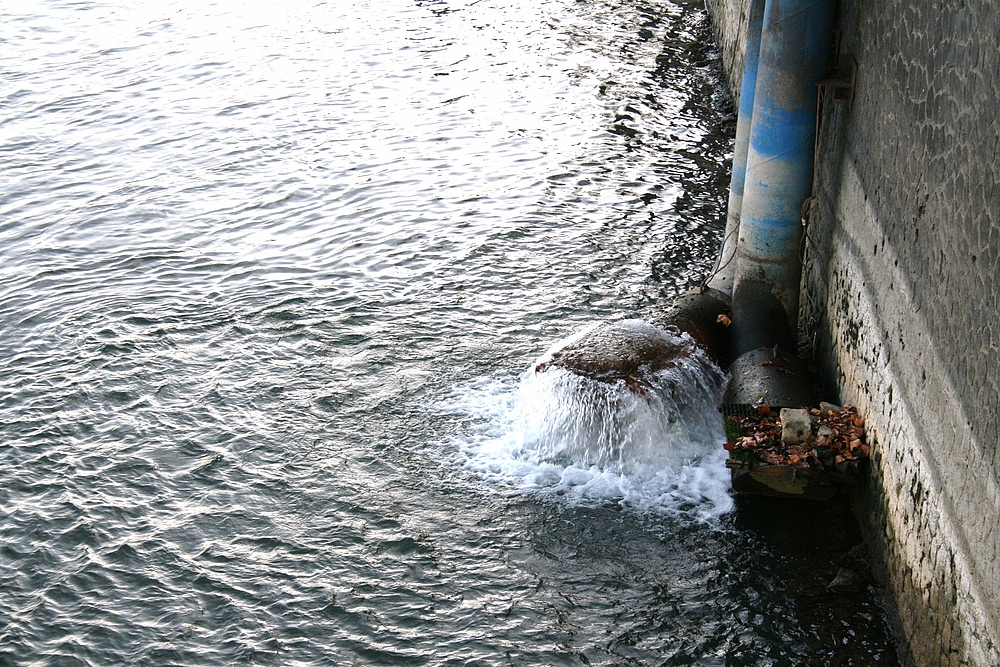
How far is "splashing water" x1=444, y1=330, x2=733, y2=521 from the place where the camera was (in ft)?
29.1

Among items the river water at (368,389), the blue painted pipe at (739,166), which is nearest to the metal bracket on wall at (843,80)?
the blue painted pipe at (739,166)

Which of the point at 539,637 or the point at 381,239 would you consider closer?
the point at 539,637

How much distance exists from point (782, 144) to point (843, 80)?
0.90 metres

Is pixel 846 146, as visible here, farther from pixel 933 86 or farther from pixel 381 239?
pixel 381 239

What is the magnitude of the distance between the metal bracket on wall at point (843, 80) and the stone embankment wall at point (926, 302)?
9 cm

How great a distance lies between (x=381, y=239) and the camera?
13508 millimetres

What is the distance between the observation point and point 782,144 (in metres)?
10.2

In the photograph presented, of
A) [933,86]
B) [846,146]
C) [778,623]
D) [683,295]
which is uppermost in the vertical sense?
[933,86]

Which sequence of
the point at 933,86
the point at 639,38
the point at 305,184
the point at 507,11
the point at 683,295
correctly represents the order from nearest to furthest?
the point at 933,86, the point at 683,295, the point at 305,184, the point at 639,38, the point at 507,11

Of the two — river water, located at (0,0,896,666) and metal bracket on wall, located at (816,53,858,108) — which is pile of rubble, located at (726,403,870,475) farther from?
metal bracket on wall, located at (816,53,858,108)

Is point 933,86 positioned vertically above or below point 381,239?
above

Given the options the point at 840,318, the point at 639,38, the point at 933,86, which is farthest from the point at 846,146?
the point at 639,38

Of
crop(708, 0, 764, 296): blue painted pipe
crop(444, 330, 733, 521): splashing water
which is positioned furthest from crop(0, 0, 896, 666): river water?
crop(708, 0, 764, 296): blue painted pipe

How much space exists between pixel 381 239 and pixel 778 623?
7.85m
